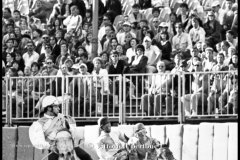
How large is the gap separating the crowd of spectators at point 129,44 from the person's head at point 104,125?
1284 mm

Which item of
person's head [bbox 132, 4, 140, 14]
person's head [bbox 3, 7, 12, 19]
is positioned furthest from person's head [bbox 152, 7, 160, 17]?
person's head [bbox 3, 7, 12, 19]

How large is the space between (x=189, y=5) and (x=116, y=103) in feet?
→ 11.1

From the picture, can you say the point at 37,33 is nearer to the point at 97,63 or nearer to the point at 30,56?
the point at 30,56

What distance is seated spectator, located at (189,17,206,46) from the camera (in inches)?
945

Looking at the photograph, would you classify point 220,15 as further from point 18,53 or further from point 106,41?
point 18,53

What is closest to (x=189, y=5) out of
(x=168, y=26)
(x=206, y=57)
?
(x=168, y=26)

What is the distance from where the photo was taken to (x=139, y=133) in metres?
21.1

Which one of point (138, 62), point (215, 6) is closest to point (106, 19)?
point (215, 6)

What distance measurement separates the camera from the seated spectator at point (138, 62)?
76.0 feet

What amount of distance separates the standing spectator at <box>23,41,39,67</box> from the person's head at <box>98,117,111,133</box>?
4.16 metres

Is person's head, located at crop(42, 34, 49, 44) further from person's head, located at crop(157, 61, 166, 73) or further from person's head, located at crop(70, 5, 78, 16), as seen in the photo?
person's head, located at crop(157, 61, 166, 73)

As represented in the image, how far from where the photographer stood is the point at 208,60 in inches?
892

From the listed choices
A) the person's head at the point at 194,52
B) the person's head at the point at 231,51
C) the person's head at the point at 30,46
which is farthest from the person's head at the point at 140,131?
the person's head at the point at 30,46

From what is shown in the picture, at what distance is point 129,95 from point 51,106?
1723mm
